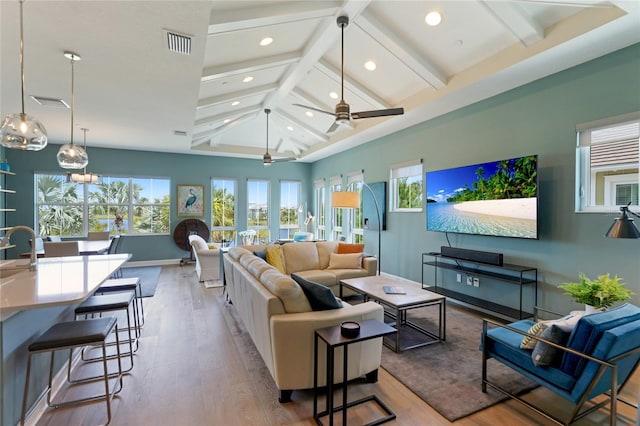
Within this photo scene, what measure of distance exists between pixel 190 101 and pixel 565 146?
190 inches

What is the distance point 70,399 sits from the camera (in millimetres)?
2318

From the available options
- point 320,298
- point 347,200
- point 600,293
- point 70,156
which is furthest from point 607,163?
point 70,156

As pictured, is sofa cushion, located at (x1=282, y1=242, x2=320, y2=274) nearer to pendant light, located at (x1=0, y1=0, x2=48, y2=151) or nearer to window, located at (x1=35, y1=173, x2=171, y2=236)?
pendant light, located at (x1=0, y1=0, x2=48, y2=151)

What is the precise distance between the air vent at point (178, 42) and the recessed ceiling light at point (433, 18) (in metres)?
2.60

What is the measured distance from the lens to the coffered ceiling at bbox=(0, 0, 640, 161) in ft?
8.39

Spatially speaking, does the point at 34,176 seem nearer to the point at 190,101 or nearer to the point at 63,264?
the point at 190,101

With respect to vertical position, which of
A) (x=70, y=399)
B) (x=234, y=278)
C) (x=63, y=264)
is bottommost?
(x=70, y=399)

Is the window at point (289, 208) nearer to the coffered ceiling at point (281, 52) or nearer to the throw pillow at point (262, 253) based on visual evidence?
the coffered ceiling at point (281, 52)

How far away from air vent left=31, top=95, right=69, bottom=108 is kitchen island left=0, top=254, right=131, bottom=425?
2675 millimetres

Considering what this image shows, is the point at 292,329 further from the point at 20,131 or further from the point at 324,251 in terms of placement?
the point at 324,251

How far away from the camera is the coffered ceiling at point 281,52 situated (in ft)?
8.39

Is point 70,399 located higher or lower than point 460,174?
lower

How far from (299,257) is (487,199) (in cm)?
293

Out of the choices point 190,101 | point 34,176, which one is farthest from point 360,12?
point 34,176
